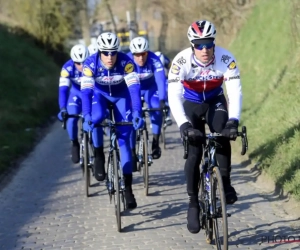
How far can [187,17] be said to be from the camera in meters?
29.7

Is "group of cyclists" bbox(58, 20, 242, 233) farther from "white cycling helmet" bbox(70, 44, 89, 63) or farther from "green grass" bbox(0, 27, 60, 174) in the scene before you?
"green grass" bbox(0, 27, 60, 174)

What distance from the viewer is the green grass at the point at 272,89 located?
978cm

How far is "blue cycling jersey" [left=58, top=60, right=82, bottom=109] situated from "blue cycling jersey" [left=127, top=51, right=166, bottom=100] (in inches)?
40.6

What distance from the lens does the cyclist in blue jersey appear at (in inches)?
432

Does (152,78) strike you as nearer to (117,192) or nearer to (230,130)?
(117,192)

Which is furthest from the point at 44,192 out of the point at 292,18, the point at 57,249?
the point at 292,18

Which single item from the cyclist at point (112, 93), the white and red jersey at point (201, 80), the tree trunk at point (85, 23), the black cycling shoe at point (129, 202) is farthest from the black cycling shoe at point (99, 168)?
the tree trunk at point (85, 23)

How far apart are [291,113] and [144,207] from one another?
13.3ft

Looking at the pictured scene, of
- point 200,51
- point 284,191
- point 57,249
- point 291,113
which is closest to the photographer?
point 200,51

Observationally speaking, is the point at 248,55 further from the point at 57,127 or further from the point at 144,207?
the point at 144,207

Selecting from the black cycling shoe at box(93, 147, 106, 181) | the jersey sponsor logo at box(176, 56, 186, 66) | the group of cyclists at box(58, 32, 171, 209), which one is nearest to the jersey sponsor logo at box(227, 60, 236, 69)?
the jersey sponsor logo at box(176, 56, 186, 66)

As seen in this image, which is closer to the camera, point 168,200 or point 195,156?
point 195,156

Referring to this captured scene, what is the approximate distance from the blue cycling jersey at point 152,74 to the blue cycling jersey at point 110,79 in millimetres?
2320

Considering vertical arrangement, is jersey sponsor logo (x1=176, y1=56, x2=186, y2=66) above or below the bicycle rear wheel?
above
